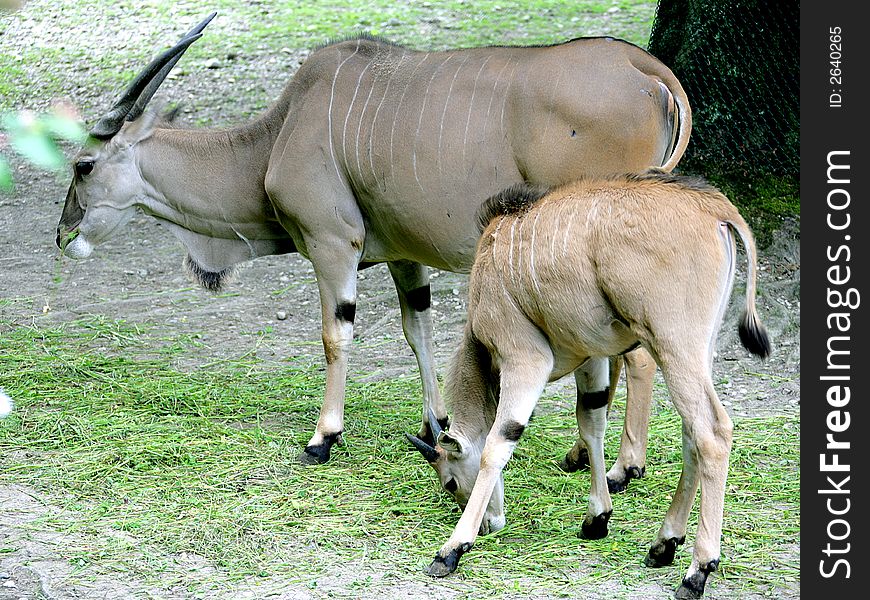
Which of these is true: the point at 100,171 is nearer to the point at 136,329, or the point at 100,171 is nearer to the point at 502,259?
the point at 136,329

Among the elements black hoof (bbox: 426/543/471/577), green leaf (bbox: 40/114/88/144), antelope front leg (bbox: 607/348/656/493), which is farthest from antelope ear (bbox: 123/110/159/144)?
green leaf (bbox: 40/114/88/144)

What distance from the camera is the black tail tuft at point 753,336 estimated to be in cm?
320

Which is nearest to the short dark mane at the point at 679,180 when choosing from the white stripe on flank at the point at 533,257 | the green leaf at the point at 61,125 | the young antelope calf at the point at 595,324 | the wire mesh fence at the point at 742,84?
the young antelope calf at the point at 595,324

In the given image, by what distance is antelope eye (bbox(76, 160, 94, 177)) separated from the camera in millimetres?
4816

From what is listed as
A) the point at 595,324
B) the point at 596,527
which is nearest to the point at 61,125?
the point at 595,324

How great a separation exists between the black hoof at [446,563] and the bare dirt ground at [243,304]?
1405 millimetres

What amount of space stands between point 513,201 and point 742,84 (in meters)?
3.64

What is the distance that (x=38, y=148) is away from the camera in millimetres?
1273

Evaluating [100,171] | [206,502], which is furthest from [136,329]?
[206,502]

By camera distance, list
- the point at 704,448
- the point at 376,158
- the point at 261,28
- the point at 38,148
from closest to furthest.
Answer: the point at 38,148 → the point at 704,448 → the point at 376,158 → the point at 261,28

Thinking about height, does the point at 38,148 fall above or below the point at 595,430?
above

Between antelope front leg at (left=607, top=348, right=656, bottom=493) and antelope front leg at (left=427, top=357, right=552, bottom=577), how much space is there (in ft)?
2.49

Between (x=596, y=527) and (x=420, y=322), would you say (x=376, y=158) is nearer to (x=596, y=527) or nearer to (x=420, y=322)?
(x=420, y=322)

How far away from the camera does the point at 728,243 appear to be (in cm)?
318
